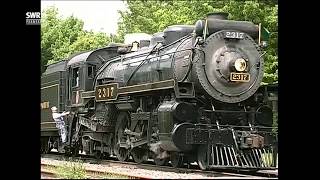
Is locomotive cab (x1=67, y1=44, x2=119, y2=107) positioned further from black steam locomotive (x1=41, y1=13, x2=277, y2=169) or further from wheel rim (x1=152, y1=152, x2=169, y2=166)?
wheel rim (x1=152, y1=152, x2=169, y2=166)

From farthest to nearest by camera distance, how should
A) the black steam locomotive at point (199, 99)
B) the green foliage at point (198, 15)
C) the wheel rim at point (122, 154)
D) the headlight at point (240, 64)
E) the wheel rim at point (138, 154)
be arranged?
the green foliage at point (198, 15) → the wheel rim at point (122, 154) → the wheel rim at point (138, 154) → the headlight at point (240, 64) → the black steam locomotive at point (199, 99)

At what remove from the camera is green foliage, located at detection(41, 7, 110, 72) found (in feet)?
83.7

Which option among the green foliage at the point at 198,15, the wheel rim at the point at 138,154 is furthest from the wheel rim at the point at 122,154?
the green foliage at the point at 198,15

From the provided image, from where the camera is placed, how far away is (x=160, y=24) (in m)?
23.5

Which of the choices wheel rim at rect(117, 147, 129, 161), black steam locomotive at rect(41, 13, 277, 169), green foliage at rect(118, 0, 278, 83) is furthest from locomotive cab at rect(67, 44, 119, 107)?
green foliage at rect(118, 0, 278, 83)

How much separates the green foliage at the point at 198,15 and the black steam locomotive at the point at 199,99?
5231 millimetres

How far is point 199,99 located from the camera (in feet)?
35.1

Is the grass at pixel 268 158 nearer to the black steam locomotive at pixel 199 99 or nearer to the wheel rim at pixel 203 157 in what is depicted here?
the black steam locomotive at pixel 199 99

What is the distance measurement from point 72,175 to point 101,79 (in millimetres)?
5641

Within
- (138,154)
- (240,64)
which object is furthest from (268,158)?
(138,154)

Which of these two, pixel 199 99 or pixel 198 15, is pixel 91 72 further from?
pixel 198 15

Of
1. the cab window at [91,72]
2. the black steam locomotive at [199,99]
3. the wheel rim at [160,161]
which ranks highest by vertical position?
the cab window at [91,72]

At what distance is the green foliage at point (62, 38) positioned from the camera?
25.5 m
